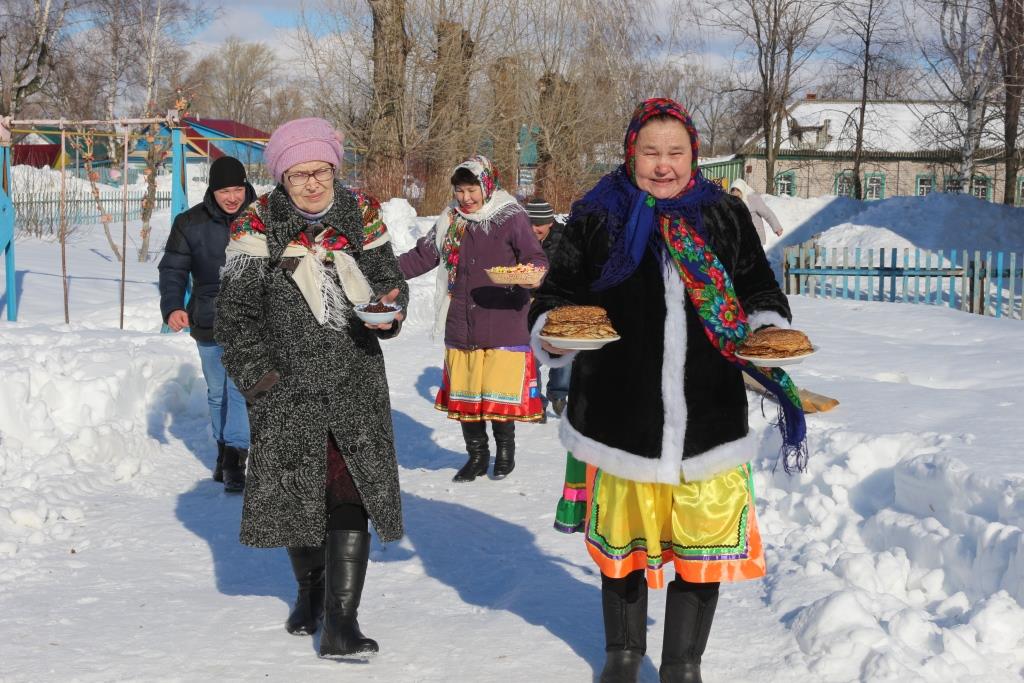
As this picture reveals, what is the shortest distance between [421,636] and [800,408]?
172 cm

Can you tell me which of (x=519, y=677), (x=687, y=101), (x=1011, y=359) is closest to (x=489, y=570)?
(x=519, y=677)

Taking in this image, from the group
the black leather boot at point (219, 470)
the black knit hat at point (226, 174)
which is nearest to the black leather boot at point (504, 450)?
the black leather boot at point (219, 470)

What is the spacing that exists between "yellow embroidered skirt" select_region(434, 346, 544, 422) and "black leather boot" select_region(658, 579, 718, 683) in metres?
3.44

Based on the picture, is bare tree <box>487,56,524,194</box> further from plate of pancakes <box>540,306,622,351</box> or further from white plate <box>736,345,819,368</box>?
white plate <box>736,345,819,368</box>

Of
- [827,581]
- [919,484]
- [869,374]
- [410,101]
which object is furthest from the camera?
[410,101]

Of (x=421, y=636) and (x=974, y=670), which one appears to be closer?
(x=974, y=670)

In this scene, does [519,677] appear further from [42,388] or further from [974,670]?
[42,388]

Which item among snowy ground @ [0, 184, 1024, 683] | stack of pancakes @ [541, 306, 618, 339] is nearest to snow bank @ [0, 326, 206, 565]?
snowy ground @ [0, 184, 1024, 683]

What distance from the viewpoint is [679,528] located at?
345 cm

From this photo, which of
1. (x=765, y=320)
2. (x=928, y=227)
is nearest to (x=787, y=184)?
(x=928, y=227)

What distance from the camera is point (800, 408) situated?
354 centimetres

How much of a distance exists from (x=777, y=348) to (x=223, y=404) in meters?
4.42

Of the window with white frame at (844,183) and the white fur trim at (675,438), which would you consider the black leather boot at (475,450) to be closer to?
the white fur trim at (675,438)

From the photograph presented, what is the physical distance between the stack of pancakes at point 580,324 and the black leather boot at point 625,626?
0.86m
